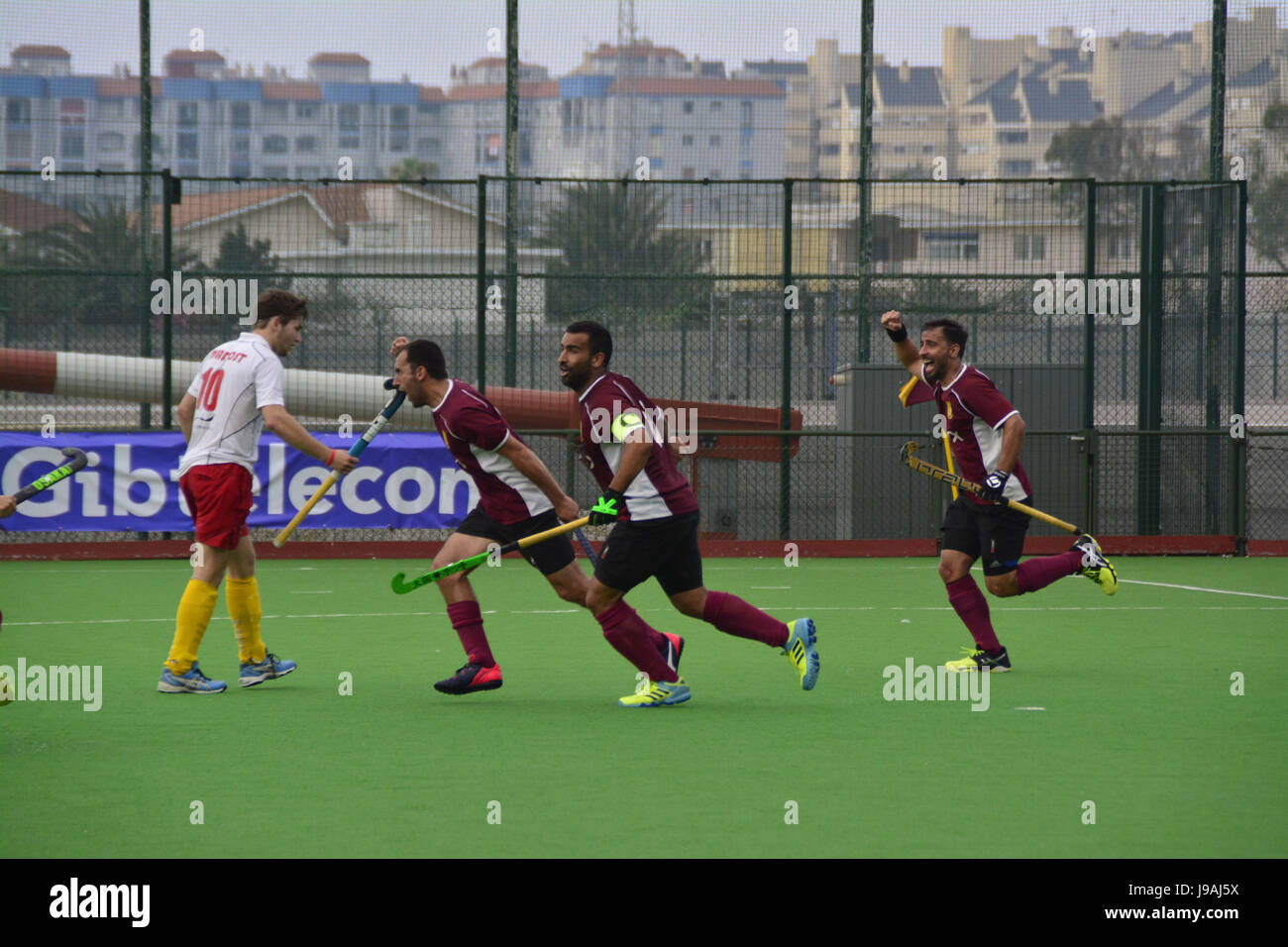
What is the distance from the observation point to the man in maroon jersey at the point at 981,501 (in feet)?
27.0

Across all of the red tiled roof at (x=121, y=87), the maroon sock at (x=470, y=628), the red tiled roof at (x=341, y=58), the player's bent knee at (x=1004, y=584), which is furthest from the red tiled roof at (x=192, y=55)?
the player's bent knee at (x=1004, y=584)

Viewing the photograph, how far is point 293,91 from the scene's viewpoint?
2056 cm

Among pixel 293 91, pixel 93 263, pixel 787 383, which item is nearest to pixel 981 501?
pixel 787 383

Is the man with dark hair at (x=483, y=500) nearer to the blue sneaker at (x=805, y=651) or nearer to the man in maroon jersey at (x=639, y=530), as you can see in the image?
the man in maroon jersey at (x=639, y=530)

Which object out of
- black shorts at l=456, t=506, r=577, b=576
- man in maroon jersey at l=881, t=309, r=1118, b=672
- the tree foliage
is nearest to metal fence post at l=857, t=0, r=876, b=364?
the tree foliage

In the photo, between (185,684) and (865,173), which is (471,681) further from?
(865,173)

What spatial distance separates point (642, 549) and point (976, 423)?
247cm

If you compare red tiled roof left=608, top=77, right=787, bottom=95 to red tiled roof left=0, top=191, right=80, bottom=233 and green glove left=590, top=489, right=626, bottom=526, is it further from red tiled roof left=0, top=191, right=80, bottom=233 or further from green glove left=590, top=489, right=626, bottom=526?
green glove left=590, top=489, right=626, bottom=526

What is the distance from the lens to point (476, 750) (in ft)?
19.9

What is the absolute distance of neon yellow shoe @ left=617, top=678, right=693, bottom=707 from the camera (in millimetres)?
7098

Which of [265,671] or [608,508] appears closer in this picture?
[608,508]

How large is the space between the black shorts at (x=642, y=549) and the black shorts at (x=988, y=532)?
2.03 meters
